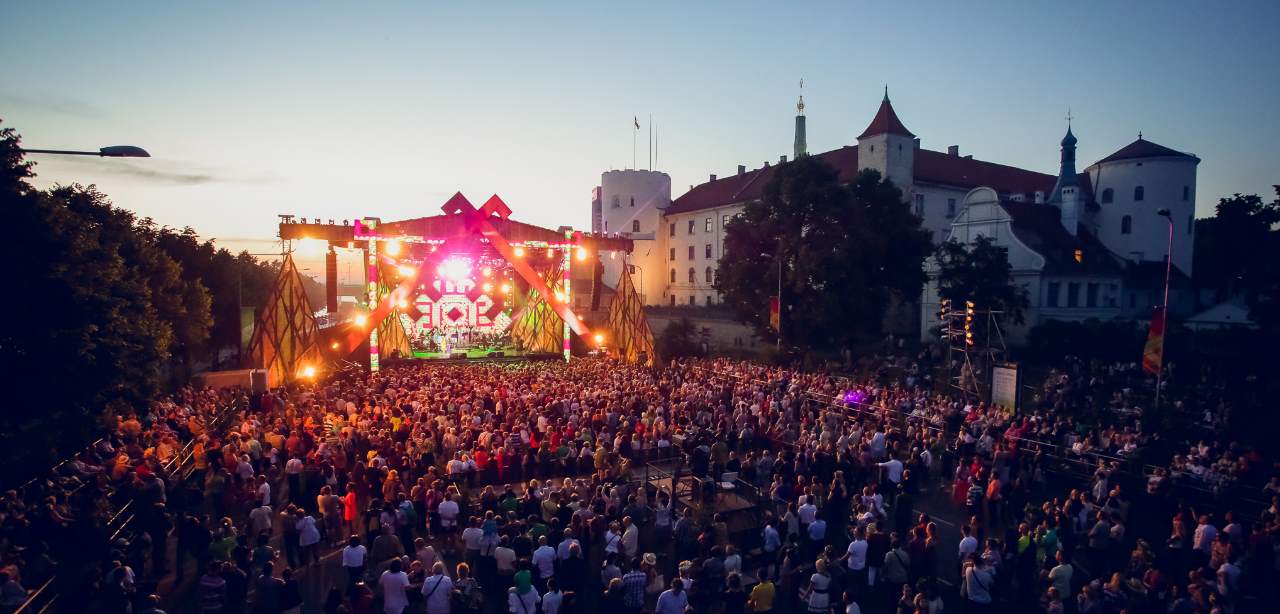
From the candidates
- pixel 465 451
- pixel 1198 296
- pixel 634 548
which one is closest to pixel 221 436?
pixel 465 451

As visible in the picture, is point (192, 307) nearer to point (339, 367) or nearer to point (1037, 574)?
point (339, 367)

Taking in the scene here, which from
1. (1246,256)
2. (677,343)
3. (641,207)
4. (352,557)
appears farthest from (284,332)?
(1246,256)

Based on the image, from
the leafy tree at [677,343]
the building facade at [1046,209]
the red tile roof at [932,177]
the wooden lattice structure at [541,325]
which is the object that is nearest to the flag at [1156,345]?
the building facade at [1046,209]

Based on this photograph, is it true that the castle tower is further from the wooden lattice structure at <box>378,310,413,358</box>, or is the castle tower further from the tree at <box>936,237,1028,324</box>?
the wooden lattice structure at <box>378,310,413,358</box>

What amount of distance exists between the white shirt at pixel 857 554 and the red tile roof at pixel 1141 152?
40.7 metres

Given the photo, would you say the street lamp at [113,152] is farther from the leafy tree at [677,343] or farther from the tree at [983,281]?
the tree at [983,281]

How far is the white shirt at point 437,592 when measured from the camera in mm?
7148

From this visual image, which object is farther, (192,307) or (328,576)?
(192,307)

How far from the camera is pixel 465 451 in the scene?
39.8 ft

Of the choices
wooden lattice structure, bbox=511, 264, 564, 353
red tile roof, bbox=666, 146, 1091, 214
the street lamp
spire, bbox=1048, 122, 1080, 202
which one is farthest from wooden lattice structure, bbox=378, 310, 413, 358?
spire, bbox=1048, 122, 1080, 202

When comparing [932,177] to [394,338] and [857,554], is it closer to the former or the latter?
[394,338]

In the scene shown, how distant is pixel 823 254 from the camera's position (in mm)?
28344

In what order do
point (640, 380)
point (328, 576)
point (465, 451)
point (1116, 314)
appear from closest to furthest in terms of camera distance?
point (328, 576), point (465, 451), point (640, 380), point (1116, 314)

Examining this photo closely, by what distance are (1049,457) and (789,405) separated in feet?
18.1
